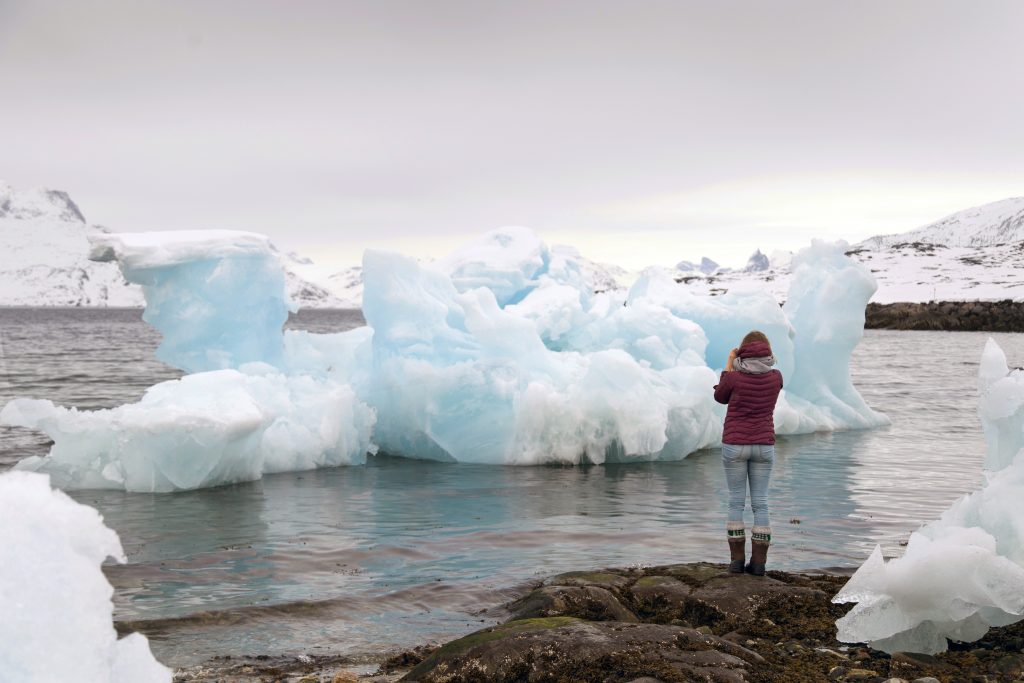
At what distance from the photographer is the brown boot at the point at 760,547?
25.3ft

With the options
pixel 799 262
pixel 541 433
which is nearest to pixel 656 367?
pixel 541 433

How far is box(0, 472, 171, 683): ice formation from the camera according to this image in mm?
2711

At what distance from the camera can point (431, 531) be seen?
434 inches

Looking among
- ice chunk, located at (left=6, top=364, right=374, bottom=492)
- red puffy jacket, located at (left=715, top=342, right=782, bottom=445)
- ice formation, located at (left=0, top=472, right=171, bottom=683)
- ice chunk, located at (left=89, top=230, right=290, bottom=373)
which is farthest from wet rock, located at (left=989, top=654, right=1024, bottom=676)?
ice chunk, located at (left=89, top=230, right=290, bottom=373)

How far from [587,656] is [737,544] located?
8.67 ft

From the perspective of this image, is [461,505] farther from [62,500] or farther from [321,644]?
[62,500]

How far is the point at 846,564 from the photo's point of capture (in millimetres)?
9094

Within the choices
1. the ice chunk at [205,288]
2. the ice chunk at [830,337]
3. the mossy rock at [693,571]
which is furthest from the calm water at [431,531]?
the ice chunk at [205,288]

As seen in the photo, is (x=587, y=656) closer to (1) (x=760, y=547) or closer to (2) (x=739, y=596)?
(2) (x=739, y=596)

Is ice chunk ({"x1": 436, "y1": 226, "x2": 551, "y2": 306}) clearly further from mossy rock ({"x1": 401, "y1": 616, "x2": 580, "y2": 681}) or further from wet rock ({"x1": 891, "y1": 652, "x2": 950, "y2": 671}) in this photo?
wet rock ({"x1": 891, "y1": 652, "x2": 950, "y2": 671})

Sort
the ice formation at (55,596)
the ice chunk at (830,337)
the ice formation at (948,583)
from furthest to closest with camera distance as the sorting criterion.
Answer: the ice chunk at (830,337), the ice formation at (948,583), the ice formation at (55,596)

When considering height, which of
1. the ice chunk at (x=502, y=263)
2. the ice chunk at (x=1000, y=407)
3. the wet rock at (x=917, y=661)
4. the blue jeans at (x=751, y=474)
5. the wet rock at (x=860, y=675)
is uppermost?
the ice chunk at (x=502, y=263)

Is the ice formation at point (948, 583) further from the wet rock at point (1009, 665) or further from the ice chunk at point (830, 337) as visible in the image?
the ice chunk at point (830, 337)

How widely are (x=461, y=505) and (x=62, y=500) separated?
381 inches
